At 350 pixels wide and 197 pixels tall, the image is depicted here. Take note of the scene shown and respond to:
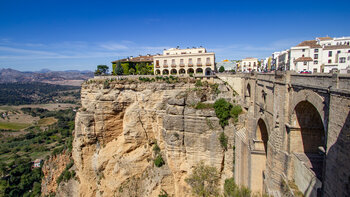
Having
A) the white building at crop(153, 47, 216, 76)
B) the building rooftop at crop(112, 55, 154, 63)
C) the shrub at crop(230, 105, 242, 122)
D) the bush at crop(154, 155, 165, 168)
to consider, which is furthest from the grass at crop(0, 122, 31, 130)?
the shrub at crop(230, 105, 242, 122)

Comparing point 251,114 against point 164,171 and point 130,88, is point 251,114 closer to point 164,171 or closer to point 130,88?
point 164,171

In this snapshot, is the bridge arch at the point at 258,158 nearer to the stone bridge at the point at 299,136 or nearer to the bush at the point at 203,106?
the stone bridge at the point at 299,136

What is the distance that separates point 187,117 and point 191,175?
236 inches

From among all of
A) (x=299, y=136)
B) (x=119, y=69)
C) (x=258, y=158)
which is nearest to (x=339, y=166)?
(x=299, y=136)

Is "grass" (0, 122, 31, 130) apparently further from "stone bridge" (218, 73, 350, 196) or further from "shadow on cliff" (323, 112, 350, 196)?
"shadow on cliff" (323, 112, 350, 196)

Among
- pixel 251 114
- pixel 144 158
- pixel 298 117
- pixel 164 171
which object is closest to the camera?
pixel 298 117

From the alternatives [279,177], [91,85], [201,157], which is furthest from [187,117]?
[91,85]

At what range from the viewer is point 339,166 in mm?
6586

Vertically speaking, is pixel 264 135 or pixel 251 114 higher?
pixel 251 114

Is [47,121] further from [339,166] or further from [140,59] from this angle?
[339,166]

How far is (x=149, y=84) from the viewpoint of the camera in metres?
25.0

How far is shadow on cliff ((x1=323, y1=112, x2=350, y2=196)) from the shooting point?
6.20m

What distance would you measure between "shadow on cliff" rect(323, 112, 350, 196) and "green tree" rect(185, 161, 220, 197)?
12770 millimetres

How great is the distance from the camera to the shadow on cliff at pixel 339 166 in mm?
6199
